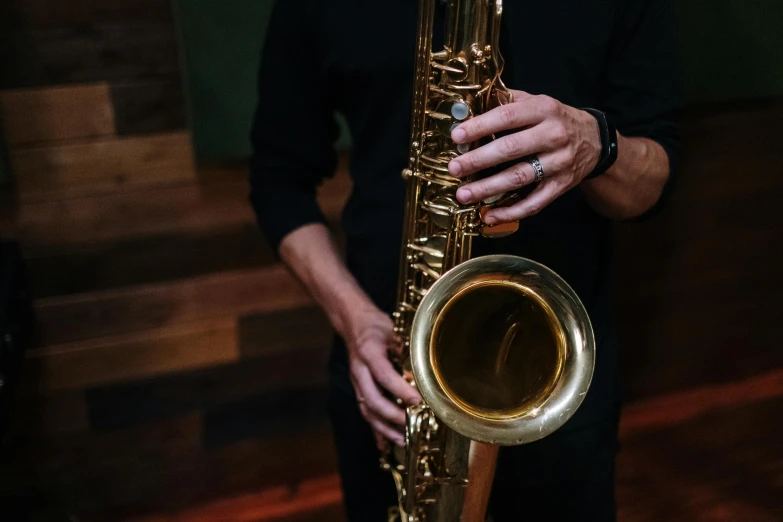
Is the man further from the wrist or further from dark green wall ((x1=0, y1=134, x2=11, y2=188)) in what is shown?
dark green wall ((x1=0, y1=134, x2=11, y2=188))

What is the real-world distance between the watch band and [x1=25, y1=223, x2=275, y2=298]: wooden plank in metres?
1.23

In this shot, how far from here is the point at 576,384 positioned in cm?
97

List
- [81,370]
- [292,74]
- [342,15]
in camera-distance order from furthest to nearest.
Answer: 1. [81,370]
2. [292,74]
3. [342,15]

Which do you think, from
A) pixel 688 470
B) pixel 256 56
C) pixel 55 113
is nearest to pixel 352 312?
pixel 256 56

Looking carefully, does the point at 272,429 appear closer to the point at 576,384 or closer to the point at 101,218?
the point at 101,218

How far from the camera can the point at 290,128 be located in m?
1.26

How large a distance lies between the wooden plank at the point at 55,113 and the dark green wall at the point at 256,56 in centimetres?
21

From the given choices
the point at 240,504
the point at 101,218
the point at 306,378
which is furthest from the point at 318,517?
the point at 101,218

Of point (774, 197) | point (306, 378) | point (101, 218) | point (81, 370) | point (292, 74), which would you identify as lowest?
point (306, 378)

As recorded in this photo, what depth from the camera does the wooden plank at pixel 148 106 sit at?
5.57ft

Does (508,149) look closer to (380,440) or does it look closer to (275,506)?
(380,440)

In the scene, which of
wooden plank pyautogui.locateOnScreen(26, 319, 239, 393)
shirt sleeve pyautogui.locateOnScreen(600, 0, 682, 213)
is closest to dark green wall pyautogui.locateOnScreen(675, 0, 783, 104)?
shirt sleeve pyautogui.locateOnScreen(600, 0, 682, 213)

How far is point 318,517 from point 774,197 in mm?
1843

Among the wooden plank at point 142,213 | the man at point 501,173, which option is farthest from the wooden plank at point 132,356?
the man at point 501,173
